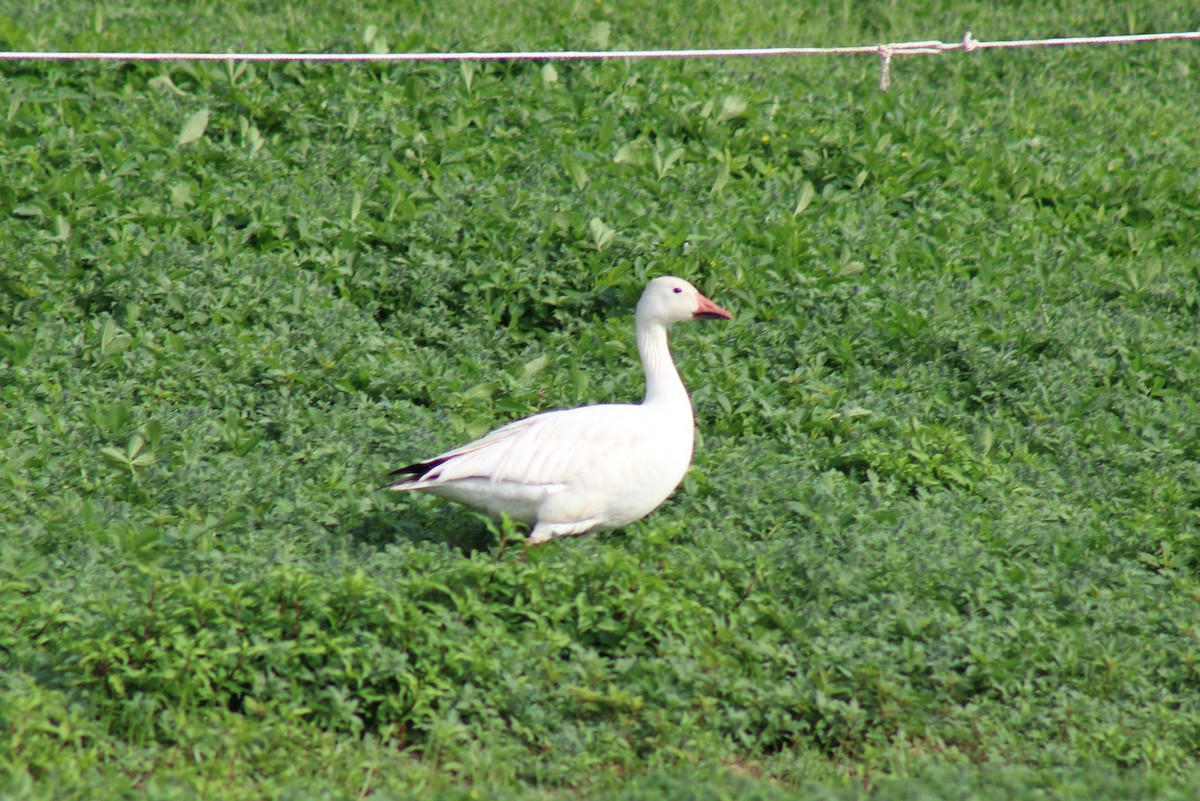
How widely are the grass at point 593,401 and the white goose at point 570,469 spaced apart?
0.16 m

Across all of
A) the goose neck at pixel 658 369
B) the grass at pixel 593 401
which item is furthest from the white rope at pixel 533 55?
the goose neck at pixel 658 369

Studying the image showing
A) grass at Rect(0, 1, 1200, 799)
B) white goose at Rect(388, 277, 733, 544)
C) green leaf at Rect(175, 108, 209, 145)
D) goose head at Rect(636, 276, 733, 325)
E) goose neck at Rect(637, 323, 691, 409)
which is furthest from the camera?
green leaf at Rect(175, 108, 209, 145)

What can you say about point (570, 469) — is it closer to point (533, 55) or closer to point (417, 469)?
point (417, 469)

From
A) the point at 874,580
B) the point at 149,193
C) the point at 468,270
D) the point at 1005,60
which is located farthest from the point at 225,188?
the point at 1005,60

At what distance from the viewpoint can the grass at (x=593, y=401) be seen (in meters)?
4.16

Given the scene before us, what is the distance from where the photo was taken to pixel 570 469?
5.03 meters

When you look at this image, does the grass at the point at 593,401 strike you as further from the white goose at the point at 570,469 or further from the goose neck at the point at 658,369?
the goose neck at the point at 658,369

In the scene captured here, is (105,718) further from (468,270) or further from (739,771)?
(468,270)

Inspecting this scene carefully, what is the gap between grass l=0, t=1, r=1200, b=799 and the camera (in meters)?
4.16

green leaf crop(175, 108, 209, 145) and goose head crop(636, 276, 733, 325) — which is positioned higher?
green leaf crop(175, 108, 209, 145)

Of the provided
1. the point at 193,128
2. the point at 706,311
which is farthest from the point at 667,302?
the point at 193,128

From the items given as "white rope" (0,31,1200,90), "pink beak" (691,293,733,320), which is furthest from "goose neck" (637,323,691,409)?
"white rope" (0,31,1200,90)

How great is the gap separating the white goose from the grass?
0.52 feet

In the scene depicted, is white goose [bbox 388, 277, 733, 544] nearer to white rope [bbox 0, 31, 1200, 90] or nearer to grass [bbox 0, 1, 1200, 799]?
grass [bbox 0, 1, 1200, 799]
